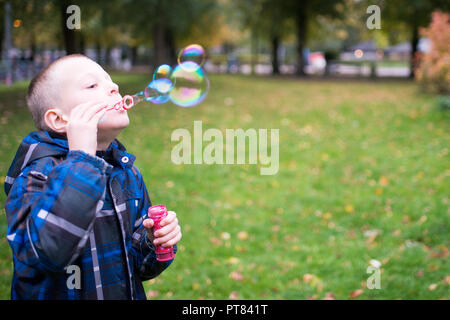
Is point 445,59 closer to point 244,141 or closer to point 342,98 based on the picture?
point 342,98

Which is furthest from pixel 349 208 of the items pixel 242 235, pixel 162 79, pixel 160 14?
pixel 160 14

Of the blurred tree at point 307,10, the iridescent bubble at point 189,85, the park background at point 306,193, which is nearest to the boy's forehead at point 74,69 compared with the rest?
the iridescent bubble at point 189,85

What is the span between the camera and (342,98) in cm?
1600

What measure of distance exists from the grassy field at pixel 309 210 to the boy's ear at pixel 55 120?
2832 millimetres

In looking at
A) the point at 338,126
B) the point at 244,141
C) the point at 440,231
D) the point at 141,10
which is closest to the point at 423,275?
the point at 440,231

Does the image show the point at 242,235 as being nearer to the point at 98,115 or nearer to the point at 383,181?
the point at 383,181

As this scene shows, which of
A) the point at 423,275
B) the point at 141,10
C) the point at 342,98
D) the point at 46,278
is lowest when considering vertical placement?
the point at 423,275

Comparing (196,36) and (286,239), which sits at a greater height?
(196,36)

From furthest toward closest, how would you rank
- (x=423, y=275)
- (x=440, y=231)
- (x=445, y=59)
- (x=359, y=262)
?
(x=445, y=59) → (x=440, y=231) → (x=359, y=262) → (x=423, y=275)

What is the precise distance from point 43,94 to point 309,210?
16.0ft

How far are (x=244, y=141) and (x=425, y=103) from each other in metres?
6.77

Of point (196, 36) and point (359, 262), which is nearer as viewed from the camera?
point (359, 262)

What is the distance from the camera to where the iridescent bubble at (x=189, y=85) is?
2.98m
